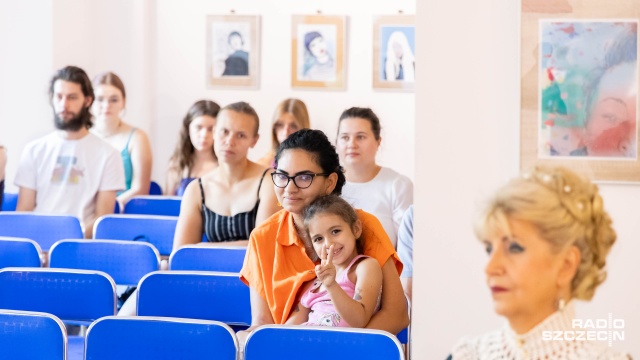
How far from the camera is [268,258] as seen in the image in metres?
3.53

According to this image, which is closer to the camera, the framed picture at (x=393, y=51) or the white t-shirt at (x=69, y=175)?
the white t-shirt at (x=69, y=175)

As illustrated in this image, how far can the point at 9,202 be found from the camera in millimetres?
6559

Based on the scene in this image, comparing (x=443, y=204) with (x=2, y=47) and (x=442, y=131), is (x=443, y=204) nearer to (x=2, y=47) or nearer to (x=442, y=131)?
(x=442, y=131)

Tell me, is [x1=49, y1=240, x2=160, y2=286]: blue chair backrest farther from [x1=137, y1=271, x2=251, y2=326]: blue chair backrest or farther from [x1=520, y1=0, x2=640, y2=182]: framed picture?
[x1=520, y1=0, x2=640, y2=182]: framed picture

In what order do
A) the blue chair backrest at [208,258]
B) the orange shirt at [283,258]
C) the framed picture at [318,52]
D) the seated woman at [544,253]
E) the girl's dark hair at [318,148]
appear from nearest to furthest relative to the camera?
the seated woman at [544,253]
the orange shirt at [283,258]
the girl's dark hair at [318,148]
the blue chair backrest at [208,258]
the framed picture at [318,52]

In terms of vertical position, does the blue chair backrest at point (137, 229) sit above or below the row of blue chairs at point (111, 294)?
above

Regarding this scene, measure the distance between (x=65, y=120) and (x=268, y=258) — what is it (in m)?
2.93

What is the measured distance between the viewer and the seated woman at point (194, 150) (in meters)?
7.09

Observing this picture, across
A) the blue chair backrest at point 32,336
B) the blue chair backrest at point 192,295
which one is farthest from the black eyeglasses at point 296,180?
the blue chair backrest at point 32,336

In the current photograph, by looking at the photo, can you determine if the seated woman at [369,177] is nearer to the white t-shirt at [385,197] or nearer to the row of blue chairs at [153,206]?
the white t-shirt at [385,197]

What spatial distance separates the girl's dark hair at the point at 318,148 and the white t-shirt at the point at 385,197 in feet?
4.66

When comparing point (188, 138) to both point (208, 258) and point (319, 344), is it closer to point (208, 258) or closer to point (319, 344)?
point (208, 258)

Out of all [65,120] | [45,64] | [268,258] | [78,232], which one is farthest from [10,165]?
[268,258]

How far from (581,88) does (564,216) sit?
71.0 inches
